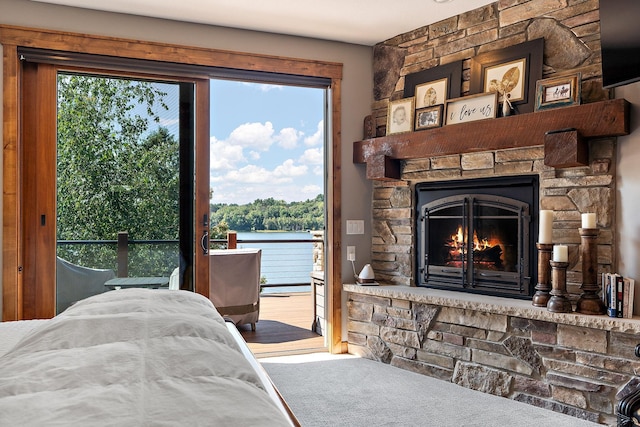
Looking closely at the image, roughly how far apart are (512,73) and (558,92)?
0.41 metres

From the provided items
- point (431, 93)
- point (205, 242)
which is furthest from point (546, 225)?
point (205, 242)

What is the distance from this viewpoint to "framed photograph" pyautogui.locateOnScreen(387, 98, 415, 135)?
4.05m

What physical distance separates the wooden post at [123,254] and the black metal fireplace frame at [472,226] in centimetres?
220

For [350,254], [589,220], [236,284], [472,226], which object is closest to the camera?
[589,220]

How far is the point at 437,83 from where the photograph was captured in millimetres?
3941

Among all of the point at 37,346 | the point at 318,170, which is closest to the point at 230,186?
the point at 318,170

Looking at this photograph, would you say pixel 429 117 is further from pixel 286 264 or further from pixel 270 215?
pixel 270 215

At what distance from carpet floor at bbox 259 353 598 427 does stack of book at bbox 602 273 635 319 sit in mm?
621

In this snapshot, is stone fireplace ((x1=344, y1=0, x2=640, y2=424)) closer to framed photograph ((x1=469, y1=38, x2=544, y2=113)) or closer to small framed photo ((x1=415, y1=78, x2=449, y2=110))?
framed photograph ((x1=469, y1=38, x2=544, y2=113))

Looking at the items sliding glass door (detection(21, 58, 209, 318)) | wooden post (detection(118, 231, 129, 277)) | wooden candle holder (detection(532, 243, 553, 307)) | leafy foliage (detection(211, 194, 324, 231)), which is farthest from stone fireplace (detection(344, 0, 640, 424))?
leafy foliage (detection(211, 194, 324, 231))

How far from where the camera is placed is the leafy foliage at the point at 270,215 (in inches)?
341

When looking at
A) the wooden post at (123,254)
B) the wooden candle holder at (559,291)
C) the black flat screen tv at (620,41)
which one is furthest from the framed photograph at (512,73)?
the wooden post at (123,254)

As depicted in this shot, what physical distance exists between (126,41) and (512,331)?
10.8 ft

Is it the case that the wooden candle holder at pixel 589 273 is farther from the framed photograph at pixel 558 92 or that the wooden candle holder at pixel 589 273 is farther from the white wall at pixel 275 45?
the white wall at pixel 275 45
